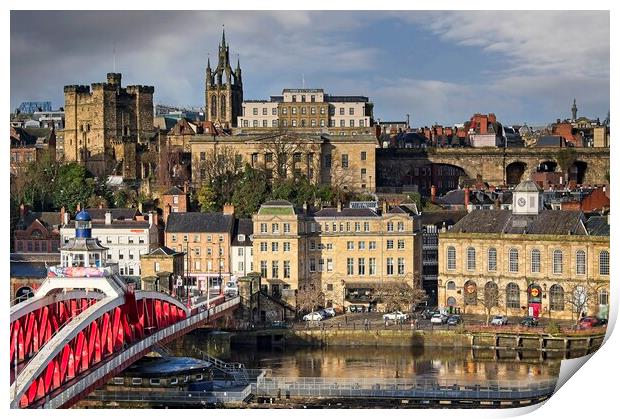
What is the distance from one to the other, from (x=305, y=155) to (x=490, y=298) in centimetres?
1125

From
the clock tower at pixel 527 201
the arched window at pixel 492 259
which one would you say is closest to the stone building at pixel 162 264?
the arched window at pixel 492 259

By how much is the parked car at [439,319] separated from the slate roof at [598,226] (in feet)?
10.2

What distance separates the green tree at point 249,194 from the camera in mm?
34594

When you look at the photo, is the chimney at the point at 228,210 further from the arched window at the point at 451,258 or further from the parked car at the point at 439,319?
the parked car at the point at 439,319

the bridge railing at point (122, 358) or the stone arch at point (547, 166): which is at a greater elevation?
the stone arch at point (547, 166)

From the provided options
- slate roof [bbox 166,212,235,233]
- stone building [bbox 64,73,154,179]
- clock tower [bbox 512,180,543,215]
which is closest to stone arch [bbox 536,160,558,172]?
stone building [bbox 64,73,154,179]

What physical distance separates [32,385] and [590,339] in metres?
12.0

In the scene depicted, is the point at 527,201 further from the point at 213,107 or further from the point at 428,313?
the point at 213,107

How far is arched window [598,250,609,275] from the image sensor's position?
29188mm

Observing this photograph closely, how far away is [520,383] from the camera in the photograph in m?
24.4

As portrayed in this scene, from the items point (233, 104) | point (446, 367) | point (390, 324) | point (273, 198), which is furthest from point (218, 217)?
point (233, 104)

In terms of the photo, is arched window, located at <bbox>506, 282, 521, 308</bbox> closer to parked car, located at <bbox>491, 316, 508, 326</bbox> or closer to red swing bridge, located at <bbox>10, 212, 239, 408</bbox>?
parked car, located at <bbox>491, 316, 508, 326</bbox>

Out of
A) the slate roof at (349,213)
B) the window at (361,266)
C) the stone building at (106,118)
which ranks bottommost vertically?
the window at (361,266)

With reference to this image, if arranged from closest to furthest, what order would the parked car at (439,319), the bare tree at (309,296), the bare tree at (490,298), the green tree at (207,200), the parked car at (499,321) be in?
the parked car at (499,321) → the parked car at (439,319) → the bare tree at (490,298) → the bare tree at (309,296) → the green tree at (207,200)
